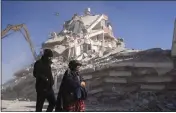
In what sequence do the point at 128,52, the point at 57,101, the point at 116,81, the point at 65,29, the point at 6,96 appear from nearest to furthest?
the point at 57,101, the point at 116,81, the point at 128,52, the point at 6,96, the point at 65,29

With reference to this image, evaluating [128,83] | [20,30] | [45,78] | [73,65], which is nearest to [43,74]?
[45,78]

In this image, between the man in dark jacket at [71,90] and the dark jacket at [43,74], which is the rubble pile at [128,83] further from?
the man in dark jacket at [71,90]

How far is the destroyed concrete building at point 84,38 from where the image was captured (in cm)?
1898

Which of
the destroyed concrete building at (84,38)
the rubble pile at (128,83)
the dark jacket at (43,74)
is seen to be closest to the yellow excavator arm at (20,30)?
the destroyed concrete building at (84,38)

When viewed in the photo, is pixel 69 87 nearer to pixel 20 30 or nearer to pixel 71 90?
pixel 71 90

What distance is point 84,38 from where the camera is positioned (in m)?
20.5

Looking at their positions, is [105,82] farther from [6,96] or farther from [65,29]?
[65,29]

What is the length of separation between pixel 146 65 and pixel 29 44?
413 inches

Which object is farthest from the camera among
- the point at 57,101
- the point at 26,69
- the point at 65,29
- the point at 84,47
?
the point at 65,29

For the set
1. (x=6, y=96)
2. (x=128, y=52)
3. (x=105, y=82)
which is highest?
(x=128, y=52)

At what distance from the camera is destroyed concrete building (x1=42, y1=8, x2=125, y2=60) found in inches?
747

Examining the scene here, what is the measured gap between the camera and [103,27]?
2358 centimetres

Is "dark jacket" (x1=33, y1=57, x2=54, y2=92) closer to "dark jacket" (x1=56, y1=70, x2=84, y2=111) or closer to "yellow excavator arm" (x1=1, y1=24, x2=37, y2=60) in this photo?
"dark jacket" (x1=56, y1=70, x2=84, y2=111)

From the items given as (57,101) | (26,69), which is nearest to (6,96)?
(26,69)
